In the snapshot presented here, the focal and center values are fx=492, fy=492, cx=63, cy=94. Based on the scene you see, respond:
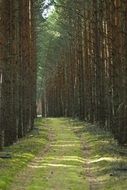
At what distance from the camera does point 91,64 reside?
3897 cm

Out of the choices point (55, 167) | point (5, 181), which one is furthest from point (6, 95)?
point (5, 181)

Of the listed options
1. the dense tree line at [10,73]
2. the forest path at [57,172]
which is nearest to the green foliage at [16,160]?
the forest path at [57,172]

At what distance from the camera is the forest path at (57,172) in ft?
44.5

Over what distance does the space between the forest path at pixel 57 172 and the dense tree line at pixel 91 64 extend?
286 centimetres

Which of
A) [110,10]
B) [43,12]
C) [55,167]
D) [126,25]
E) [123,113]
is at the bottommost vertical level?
[55,167]

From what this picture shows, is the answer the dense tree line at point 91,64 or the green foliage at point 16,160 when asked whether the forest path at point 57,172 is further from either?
the dense tree line at point 91,64

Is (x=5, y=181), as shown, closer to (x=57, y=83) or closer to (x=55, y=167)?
(x=55, y=167)

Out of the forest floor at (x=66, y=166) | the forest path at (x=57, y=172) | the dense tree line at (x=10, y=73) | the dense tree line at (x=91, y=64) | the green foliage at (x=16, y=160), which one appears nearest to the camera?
the forest path at (x=57, y=172)

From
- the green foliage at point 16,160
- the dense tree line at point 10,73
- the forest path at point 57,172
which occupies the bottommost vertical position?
the forest path at point 57,172

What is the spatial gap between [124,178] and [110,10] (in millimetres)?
12678

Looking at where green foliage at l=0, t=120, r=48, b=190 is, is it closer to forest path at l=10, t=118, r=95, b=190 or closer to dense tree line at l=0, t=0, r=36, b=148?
forest path at l=10, t=118, r=95, b=190

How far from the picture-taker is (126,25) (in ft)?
61.7

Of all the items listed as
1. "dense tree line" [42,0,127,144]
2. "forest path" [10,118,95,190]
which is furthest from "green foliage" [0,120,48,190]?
"dense tree line" [42,0,127,144]

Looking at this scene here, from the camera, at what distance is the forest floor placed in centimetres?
1374
